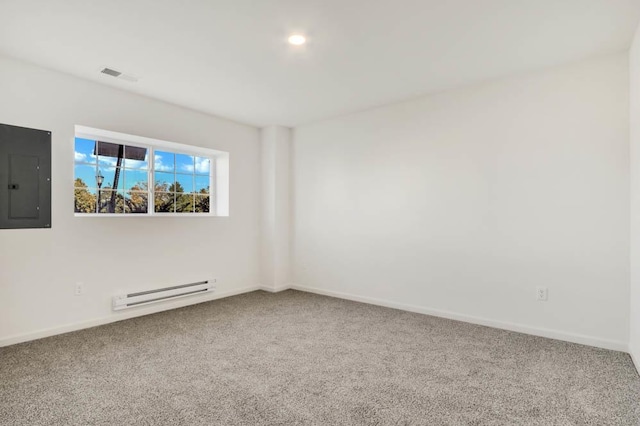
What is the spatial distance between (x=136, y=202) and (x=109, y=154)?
61cm

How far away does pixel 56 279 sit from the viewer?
3.20 meters

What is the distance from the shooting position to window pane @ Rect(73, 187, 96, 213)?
366cm

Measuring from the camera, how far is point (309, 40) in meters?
2.64

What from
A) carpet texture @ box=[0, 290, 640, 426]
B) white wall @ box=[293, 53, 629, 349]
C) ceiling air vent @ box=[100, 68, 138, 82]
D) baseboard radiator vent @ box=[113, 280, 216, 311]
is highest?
ceiling air vent @ box=[100, 68, 138, 82]

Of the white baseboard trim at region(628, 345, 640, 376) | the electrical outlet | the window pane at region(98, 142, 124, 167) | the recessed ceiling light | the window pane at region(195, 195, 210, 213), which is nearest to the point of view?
the white baseboard trim at region(628, 345, 640, 376)

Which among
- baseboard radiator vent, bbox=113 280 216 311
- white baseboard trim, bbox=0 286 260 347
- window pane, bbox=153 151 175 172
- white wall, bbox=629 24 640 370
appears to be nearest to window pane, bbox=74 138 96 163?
window pane, bbox=153 151 175 172

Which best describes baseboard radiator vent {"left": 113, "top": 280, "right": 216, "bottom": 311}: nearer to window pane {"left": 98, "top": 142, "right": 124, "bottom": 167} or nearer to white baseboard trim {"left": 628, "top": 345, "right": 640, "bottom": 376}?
window pane {"left": 98, "top": 142, "right": 124, "bottom": 167}

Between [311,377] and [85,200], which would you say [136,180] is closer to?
[85,200]

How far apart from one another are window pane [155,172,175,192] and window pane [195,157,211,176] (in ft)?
1.31

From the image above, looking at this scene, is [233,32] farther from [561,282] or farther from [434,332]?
[561,282]

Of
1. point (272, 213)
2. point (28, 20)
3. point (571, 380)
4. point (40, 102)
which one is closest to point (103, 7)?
point (28, 20)

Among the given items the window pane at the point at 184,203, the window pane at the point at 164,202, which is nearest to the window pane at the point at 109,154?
the window pane at the point at 164,202

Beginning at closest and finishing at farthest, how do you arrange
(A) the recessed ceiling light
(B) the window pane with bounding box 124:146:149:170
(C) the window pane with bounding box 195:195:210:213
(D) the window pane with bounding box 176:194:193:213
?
(A) the recessed ceiling light, (B) the window pane with bounding box 124:146:149:170, (D) the window pane with bounding box 176:194:193:213, (C) the window pane with bounding box 195:195:210:213

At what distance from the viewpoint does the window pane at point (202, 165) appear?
15.6 feet
